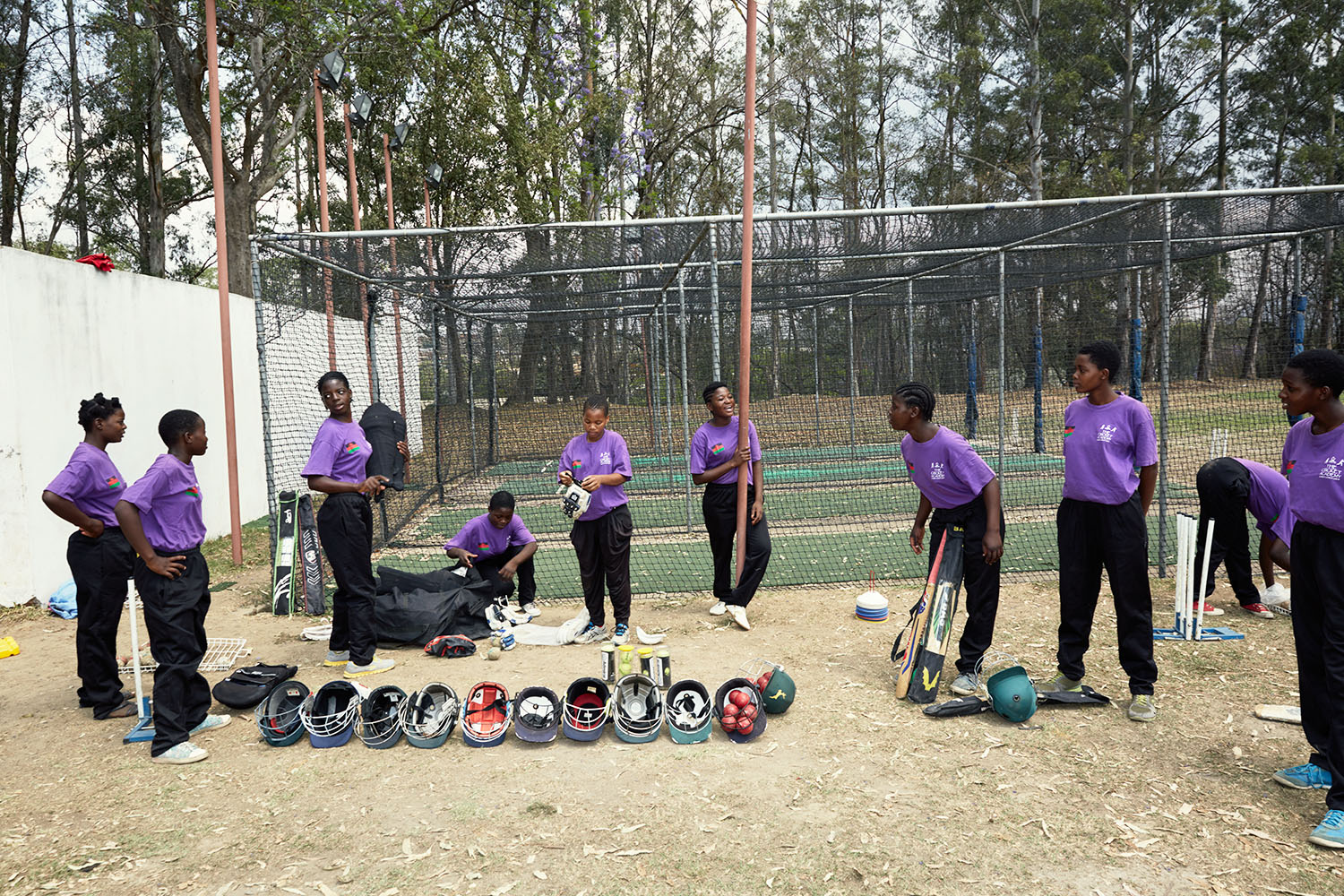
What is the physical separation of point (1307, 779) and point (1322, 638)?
608mm

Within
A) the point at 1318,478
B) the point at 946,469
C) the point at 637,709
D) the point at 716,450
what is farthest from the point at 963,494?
the point at 637,709

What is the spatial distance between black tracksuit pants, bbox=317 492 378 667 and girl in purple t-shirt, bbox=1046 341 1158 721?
12.9 feet

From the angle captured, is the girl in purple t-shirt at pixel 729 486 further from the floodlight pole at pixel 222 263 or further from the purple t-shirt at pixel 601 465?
the floodlight pole at pixel 222 263

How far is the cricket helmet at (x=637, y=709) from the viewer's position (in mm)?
3973

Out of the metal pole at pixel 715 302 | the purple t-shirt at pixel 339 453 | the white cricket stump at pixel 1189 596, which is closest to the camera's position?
the purple t-shirt at pixel 339 453

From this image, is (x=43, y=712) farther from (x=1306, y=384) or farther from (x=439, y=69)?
(x=439, y=69)

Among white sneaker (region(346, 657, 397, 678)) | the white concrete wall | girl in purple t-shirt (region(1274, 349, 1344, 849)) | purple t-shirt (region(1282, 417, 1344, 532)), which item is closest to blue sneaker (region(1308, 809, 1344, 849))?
girl in purple t-shirt (region(1274, 349, 1344, 849))

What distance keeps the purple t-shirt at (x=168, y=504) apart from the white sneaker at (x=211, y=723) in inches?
37.6

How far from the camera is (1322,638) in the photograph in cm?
324

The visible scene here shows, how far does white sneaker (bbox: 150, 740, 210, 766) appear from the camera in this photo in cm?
388

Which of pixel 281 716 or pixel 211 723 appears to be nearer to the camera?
pixel 281 716

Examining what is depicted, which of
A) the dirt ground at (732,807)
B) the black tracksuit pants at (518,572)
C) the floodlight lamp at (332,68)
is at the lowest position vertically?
the dirt ground at (732,807)

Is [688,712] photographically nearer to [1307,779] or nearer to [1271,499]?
[1307,779]

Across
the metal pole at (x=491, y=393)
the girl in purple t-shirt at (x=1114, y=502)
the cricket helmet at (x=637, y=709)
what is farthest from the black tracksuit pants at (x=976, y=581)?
the metal pole at (x=491, y=393)
